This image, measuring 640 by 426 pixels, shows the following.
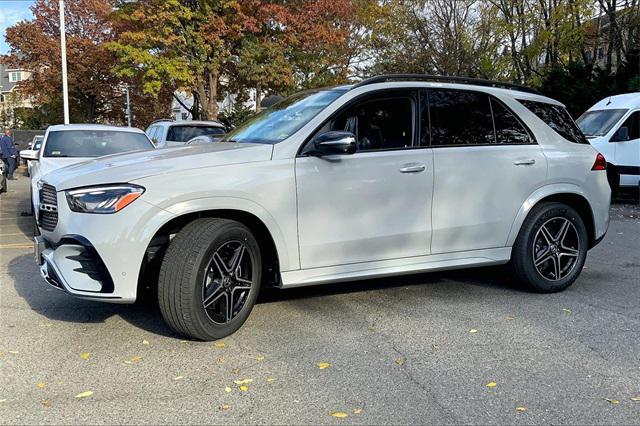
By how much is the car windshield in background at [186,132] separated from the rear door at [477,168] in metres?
9.11

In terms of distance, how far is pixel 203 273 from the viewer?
3867 mm

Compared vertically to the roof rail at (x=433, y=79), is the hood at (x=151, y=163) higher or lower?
lower

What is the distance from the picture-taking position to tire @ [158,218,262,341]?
3807mm

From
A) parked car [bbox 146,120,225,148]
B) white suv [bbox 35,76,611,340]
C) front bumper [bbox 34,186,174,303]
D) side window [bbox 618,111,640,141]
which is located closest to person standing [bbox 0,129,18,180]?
parked car [bbox 146,120,225,148]

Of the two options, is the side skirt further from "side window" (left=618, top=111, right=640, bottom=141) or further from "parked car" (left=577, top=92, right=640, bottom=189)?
"side window" (left=618, top=111, right=640, bottom=141)

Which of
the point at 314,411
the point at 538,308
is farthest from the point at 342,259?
the point at 538,308

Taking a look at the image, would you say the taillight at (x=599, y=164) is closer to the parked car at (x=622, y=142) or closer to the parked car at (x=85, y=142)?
the parked car at (x=85, y=142)

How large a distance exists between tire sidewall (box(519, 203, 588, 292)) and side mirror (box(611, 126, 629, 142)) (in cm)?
812

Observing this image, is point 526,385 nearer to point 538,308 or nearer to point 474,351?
point 474,351

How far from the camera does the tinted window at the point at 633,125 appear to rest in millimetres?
12484

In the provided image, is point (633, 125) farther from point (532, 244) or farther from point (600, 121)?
point (532, 244)

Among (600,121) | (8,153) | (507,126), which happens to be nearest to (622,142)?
(600,121)

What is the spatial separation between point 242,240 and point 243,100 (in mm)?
28071

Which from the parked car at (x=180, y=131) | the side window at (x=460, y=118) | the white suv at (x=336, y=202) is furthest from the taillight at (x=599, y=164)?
the parked car at (x=180, y=131)
